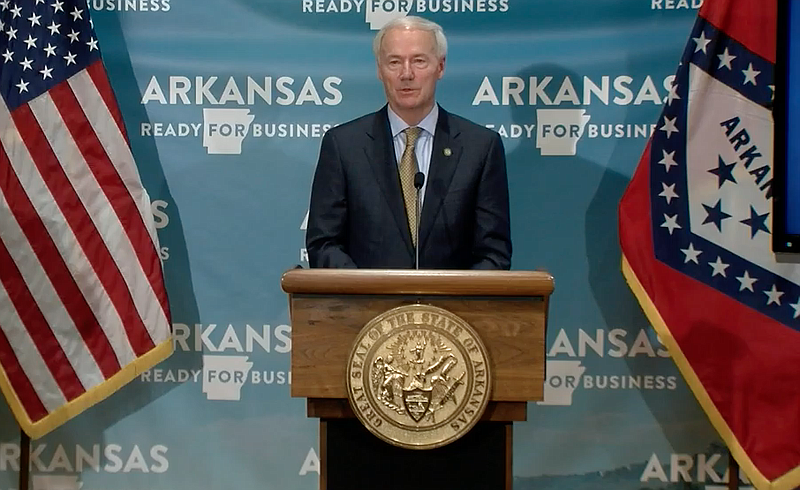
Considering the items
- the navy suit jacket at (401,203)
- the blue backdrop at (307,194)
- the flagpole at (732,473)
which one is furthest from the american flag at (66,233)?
the flagpole at (732,473)

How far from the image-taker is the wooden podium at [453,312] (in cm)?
156

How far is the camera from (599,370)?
9.12ft

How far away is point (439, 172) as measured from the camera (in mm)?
1979

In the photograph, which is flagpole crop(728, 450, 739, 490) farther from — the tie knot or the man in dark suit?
the tie knot

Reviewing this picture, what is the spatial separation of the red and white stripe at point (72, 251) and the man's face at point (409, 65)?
42.7 inches

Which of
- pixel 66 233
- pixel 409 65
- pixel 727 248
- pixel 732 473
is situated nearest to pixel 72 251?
pixel 66 233

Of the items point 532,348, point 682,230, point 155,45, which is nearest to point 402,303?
point 532,348

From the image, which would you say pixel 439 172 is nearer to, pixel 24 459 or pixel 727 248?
pixel 727 248

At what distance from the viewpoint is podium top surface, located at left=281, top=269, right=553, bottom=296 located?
1553mm

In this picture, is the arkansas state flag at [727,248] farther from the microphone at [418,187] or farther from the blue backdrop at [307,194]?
the microphone at [418,187]

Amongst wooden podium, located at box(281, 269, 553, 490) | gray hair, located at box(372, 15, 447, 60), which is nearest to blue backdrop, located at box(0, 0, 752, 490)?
gray hair, located at box(372, 15, 447, 60)

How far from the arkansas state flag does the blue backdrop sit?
0.24m

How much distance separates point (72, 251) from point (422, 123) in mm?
1307

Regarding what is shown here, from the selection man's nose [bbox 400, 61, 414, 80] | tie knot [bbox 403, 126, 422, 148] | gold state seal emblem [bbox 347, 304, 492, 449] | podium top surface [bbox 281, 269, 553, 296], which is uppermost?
man's nose [bbox 400, 61, 414, 80]
